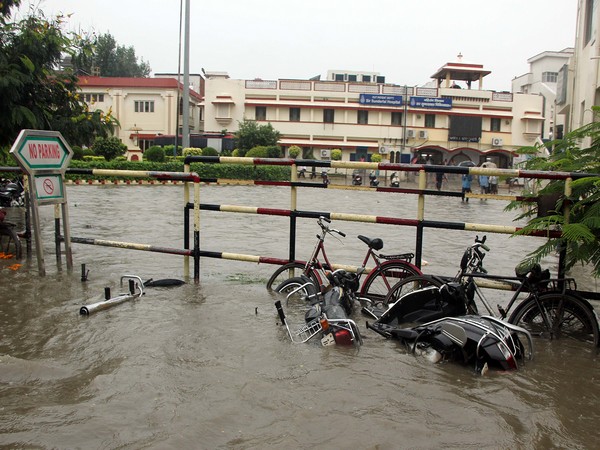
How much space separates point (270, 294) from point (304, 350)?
1759mm

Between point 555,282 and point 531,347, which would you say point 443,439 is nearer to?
point 531,347

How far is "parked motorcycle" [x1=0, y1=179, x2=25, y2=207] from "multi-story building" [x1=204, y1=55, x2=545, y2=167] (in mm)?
43195

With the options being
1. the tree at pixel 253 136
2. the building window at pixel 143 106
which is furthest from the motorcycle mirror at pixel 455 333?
the building window at pixel 143 106

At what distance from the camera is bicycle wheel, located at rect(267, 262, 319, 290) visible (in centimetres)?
614

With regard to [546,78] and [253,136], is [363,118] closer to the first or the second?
[253,136]

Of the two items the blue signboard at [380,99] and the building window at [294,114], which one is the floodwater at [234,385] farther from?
→ the building window at [294,114]

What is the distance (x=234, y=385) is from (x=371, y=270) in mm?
2441

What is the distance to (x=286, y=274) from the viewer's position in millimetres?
6609

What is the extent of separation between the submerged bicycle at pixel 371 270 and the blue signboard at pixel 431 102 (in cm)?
5380

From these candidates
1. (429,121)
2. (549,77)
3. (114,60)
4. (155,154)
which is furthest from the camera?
(114,60)

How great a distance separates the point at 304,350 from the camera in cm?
459

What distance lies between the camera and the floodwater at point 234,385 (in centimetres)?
329

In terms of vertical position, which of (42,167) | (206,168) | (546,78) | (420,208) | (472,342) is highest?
(546,78)

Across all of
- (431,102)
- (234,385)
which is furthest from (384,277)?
(431,102)
